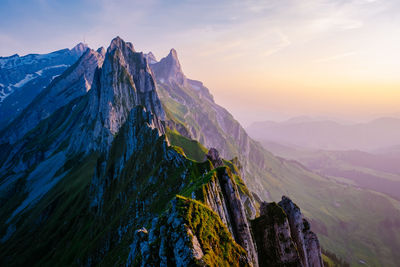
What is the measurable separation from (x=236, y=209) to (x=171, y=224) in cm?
1250

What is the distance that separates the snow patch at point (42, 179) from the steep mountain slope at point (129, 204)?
929 millimetres

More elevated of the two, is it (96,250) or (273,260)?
(273,260)

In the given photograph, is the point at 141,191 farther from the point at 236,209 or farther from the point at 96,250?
the point at 236,209

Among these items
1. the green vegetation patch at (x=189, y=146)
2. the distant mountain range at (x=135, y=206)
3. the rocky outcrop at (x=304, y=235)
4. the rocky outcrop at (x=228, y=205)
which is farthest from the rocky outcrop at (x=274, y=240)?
the green vegetation patch at (x=189, y=146)

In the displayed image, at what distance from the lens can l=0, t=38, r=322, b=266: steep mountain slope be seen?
1916 centimetres

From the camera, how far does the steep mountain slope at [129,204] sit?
19156 mm

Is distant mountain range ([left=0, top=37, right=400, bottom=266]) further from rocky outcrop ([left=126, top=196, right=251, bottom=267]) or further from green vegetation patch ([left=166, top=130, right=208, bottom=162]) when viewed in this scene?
green vegetation patch ([left=166, top=130, right=208, bottom=162])

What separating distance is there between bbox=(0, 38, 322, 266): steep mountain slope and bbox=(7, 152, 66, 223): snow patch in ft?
3.05

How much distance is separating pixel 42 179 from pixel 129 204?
157m

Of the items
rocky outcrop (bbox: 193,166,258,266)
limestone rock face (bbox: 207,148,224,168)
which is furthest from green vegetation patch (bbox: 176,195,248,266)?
limestone rock face (bbox: 207,148,224,168)

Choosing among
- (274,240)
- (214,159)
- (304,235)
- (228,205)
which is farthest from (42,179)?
(304,235)

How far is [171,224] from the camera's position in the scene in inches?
729

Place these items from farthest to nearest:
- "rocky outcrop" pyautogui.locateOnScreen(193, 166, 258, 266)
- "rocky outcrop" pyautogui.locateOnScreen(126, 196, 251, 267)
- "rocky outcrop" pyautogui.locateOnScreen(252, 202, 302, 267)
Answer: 1. "rocky outcrop" pyautogui.locateOnScreen(252, 202, 302, 267)
2. "rocky outcrop" pyautogui.locateOnScreen(193, 166, 258, 266)
3. "rocky outcrop" pyautogui.locateOnScreen(126, 196, 251, 267)

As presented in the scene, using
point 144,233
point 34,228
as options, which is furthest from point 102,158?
point 144,233
